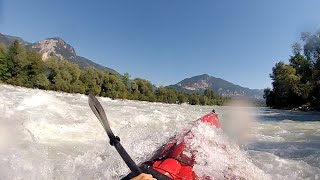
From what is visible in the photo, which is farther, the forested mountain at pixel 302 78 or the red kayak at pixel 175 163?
the forested mountain at pixel 302 78

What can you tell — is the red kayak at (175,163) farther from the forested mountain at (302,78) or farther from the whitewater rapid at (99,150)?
the forested mountain at (302,78)

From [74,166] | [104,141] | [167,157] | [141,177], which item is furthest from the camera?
[104,141]

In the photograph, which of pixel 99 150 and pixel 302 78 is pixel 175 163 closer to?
pixel 99 150

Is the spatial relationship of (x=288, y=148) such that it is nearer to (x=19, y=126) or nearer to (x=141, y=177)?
(x=19, y=126)

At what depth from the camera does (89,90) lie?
8825 centimetres

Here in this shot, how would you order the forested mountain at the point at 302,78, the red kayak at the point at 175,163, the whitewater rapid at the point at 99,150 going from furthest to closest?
the forested mountain at the point at 302,78, the whitewater rapid at the point at 99,150, the red kayak at the point at 175,163

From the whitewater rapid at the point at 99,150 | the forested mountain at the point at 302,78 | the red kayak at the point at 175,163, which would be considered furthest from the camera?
the forested mountain at the point at 302,78

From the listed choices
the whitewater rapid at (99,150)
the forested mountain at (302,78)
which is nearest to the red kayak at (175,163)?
the whitewater rapid at (99,150)

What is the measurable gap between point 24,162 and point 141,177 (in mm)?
4030

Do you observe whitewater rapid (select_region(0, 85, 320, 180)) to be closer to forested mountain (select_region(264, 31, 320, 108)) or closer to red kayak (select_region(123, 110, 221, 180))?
red kayak (select_region(123, 110, 221, 180))

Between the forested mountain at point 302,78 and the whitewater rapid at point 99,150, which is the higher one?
the forested mountain at point 302,78

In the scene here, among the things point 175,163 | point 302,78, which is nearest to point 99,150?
point 175,163

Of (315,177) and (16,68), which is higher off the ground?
(16,68)

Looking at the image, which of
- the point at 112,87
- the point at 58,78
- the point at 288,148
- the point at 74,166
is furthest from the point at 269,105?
the point at 74,166
